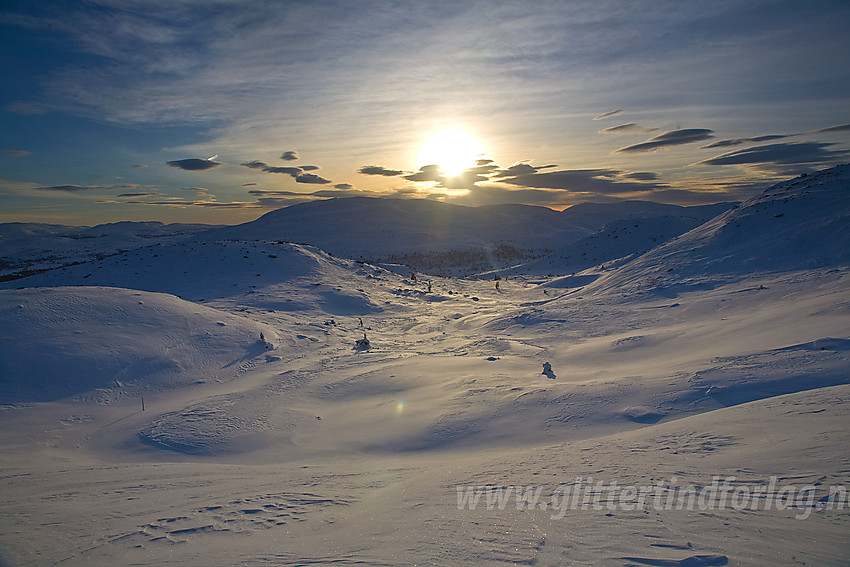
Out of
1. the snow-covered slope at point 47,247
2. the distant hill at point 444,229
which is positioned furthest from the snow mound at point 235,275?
the snow-covered slope at point 47,247

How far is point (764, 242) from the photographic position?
10914 millimetres

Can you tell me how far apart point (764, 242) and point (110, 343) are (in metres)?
14.4

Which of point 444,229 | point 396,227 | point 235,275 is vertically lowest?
point 235,275

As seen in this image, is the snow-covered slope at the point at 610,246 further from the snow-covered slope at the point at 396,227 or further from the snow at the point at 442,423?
the snow-covered slope at the point at 396,227

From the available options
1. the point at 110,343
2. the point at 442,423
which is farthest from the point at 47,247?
the point at 442,423

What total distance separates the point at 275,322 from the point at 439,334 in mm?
3933

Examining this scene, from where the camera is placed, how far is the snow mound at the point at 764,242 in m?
9.75

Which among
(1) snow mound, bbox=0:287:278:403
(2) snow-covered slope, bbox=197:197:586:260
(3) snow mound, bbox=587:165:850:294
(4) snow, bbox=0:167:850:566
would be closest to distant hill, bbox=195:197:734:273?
(2) snow-covered slope, bbox=197:197:586:260

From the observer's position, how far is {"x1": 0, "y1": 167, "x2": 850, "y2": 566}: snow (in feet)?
8.78

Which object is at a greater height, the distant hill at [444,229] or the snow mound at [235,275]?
the distant hill at [444,229]

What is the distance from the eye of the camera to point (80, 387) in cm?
632

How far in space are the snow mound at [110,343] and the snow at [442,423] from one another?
0.04 metres

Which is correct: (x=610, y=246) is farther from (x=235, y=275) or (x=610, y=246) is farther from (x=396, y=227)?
(x=396, y=227)

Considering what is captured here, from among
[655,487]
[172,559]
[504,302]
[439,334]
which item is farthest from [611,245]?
[172,559]
